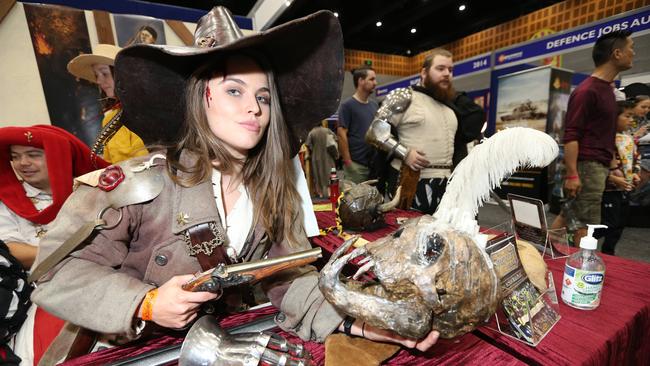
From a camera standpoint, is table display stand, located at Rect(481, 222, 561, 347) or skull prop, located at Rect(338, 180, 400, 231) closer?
table display stand, located at Rect(481, 222, 561, 347)

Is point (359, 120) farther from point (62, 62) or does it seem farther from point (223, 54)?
point (62, 62)

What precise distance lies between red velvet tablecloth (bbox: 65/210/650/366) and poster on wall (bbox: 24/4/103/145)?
2.84 metres

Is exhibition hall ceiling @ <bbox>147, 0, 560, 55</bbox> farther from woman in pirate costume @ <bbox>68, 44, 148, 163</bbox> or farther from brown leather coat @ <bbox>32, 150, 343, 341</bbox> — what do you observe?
brown leather coat @ <bbox>32, 150, 343, 341</bbox>

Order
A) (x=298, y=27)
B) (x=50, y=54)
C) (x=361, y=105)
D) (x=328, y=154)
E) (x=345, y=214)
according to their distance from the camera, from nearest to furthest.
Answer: (x=298, y=27) < (x=345, y=214) < (x=50, y=54) < (x=361, y=105) < (x=328, y=154)

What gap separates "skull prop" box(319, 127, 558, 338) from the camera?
0.59 m

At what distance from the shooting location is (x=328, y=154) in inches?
227

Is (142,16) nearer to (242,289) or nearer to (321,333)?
(242,289)

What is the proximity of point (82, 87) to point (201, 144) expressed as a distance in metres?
2.73

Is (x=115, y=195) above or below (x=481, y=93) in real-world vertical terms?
below

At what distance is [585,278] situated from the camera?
0.83 meters

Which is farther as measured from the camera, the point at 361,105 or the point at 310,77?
the point at 361,105

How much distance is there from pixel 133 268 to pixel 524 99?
5459 millimetres

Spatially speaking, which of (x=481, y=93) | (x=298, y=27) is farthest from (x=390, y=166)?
(x=481, y=93)

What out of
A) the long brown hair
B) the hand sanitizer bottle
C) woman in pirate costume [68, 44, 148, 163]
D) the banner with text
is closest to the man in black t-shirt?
woman in pirate costume [68, 44, 148, 163]
